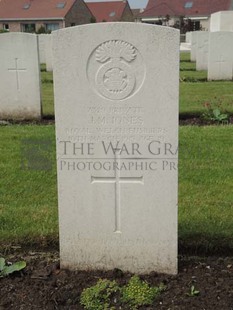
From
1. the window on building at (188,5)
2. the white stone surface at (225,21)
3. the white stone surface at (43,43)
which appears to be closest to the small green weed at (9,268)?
the white stone surface at (43,43)

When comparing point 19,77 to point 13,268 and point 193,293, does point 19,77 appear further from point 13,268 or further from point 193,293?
point 193,293

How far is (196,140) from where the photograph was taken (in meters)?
6.43

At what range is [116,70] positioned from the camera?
2.99 metres

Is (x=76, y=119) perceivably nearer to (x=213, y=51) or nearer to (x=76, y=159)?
(x=76, y=159)

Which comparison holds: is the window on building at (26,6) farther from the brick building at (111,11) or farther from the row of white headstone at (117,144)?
→ the row of white headstone at (117,144)

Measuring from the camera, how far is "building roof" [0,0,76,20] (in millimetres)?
54938

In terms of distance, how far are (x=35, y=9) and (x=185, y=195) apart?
183 feet

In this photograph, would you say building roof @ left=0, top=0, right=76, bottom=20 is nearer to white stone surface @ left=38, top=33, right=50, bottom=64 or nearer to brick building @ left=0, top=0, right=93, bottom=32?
brick building @ left=0, top=0, right=93, bottom=32

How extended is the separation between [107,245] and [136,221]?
0.84 feet

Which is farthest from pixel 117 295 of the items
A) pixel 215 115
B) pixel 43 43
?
pixel 43 43

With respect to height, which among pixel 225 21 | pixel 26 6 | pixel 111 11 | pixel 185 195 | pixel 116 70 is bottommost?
pixel 185 195

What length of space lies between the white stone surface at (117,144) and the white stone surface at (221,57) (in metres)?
9.84

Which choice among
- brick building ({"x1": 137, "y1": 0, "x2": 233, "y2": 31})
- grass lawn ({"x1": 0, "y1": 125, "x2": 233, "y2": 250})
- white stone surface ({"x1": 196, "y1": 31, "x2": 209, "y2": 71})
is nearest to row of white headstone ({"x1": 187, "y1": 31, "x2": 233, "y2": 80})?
white stone surface ({"x1": 196, "y1": 31, "x2": 209, "y2": 71})

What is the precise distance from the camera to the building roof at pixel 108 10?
6309 centimetres
